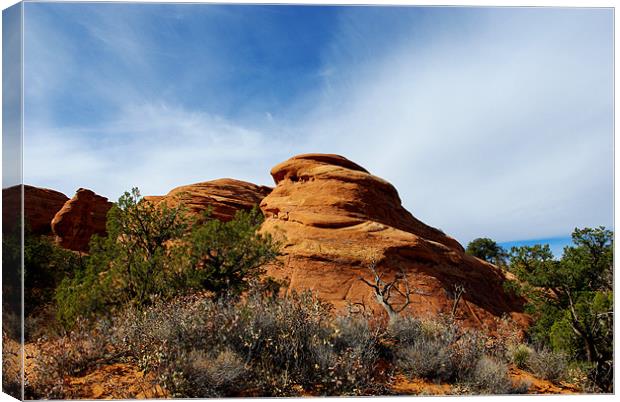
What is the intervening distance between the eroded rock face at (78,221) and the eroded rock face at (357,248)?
1579 centimetres

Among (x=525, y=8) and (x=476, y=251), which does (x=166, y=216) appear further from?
(x=476, y=251)

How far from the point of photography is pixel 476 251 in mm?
34844

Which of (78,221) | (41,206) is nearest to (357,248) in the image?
(78,221)

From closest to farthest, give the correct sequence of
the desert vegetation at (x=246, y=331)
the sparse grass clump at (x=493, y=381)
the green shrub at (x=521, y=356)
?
the desert vegetation at (x=246, y=331) < the sparse grass clump at (x=493, y=381) < the green shrub at (x=521, y=356)

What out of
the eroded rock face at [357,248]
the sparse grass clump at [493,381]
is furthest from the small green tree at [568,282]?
the sparse grass clump at [493,381]

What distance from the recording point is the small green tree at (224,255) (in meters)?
9.02

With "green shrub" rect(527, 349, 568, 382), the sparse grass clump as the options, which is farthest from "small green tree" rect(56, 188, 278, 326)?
"green shrub" rect(527, 349, 568, 382)

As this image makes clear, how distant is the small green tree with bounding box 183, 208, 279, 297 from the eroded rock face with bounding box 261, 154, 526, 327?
1.68 meters

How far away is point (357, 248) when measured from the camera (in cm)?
1331

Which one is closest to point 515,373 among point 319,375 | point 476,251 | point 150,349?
point 319,375

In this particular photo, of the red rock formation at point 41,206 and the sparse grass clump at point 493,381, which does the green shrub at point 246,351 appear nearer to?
the sparse grass clump at point 493,381

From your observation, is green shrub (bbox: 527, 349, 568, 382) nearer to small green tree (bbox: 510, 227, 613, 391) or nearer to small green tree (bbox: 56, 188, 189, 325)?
small green tree (bbox: 510, 227, 613, 391)

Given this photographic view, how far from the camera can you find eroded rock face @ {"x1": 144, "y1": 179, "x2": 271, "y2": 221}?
71.8 feet

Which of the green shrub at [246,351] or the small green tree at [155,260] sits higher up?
the small green tree at [155,260]
